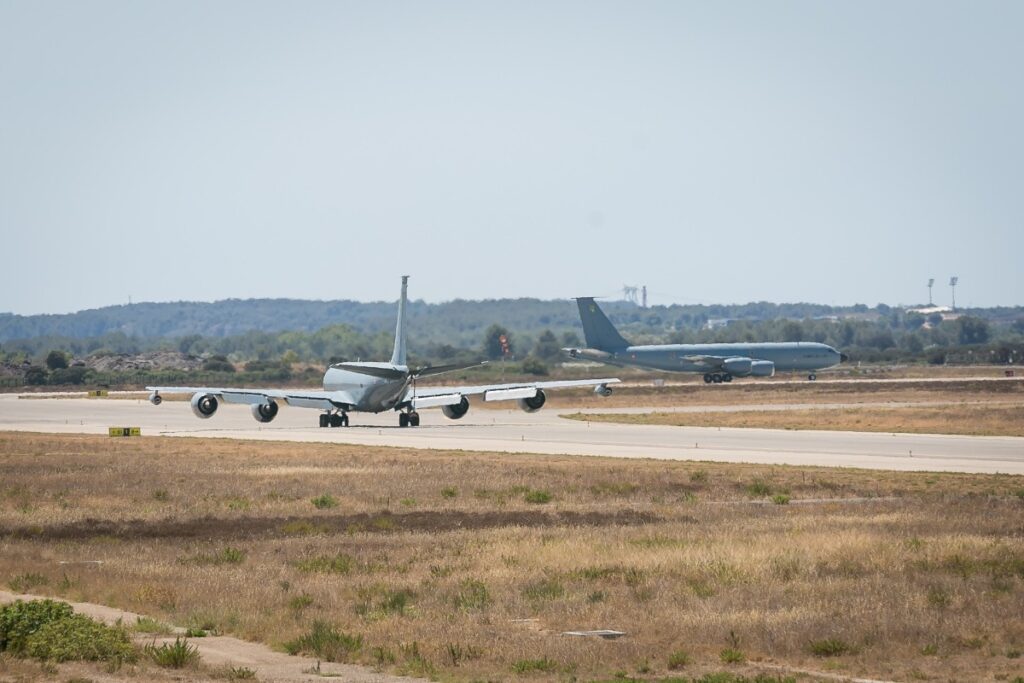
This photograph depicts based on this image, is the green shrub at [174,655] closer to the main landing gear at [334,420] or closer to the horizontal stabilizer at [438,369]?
the horizontal stabilizer at [438,369]

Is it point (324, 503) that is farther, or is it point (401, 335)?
point (401, 335)

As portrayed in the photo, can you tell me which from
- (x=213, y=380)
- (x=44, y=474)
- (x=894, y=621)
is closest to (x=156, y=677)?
(x=894, y=621)

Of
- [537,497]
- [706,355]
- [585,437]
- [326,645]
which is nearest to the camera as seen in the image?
[326,645]

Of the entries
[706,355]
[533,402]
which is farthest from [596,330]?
[533,402]

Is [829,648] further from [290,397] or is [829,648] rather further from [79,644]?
[290,397]

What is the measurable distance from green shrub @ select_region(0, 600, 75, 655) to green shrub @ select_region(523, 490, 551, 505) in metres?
20.0

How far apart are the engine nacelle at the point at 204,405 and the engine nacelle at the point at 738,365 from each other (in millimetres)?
72210

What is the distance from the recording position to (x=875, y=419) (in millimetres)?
78062

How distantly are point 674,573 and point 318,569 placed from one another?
6326 millimetres

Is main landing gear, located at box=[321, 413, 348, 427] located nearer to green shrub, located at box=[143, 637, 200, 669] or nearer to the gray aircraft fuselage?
green shrub, located at box=[143, 637, 200, 669]

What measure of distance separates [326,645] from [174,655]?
2.10m

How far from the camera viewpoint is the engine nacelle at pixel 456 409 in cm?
8102

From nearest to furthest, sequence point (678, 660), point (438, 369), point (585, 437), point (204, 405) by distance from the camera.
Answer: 1. point (678, 660)
2. point (585, 437)
3. point (438, 369)
4. point (204, 405)

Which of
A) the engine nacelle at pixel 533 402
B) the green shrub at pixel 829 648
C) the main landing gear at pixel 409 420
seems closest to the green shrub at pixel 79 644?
the green shrub at pixel 829 648
